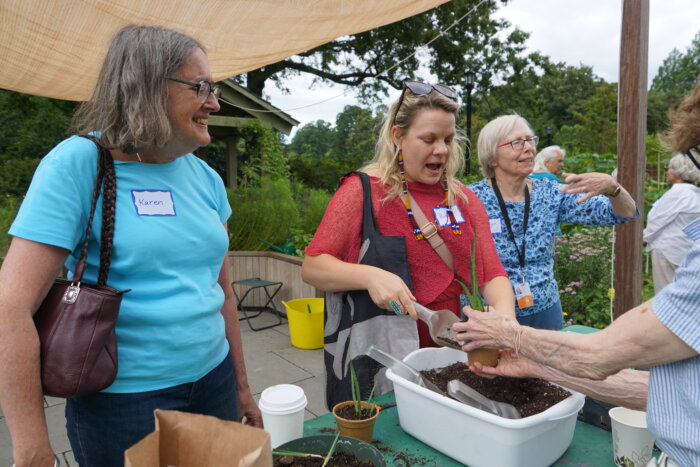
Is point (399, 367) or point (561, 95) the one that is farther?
point (561, 95)

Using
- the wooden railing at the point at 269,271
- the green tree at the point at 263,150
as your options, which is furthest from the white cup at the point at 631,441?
the green tree at the point at 263,150

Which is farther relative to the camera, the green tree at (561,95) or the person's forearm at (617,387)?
the green tree at (561,95)

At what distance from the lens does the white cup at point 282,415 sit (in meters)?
A: 1.16

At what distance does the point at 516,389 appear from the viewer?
4.26 ft

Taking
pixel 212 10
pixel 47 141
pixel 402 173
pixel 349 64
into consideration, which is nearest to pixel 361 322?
pixel 402 173

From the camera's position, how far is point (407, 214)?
1.75m

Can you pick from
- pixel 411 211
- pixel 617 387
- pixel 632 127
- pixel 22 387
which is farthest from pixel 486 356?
pixel 632 127

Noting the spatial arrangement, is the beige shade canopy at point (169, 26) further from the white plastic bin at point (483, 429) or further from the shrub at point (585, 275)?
the shrub at point (585, 275)

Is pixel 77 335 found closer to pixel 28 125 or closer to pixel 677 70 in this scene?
pixel 28 125

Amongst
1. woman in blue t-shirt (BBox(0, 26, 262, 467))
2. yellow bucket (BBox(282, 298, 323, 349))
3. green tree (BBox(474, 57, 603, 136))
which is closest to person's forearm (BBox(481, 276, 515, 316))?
woman in blue t-shirt (BBox(0, 26, 262, 467))

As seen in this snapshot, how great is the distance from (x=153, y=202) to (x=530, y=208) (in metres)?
1.96

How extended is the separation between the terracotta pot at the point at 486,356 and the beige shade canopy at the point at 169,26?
2525mm

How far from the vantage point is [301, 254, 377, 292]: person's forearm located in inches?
61.2

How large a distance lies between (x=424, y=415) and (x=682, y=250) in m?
4.33
